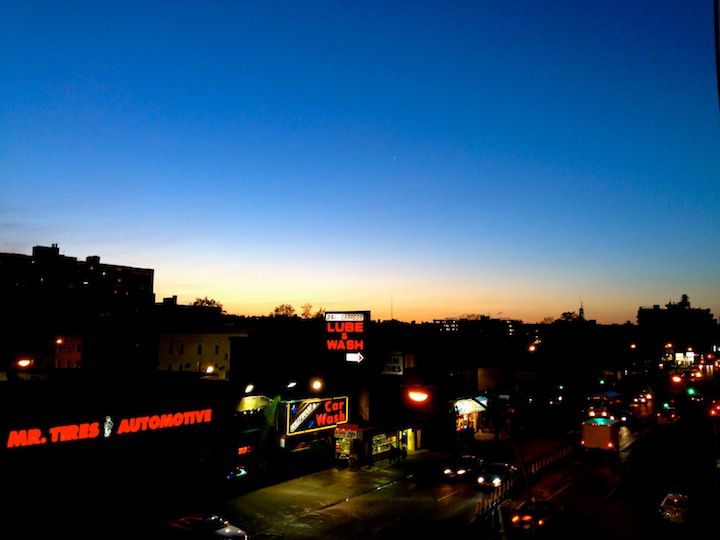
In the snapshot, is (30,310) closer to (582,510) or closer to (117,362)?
(117,362)

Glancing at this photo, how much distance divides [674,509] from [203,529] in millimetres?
22375

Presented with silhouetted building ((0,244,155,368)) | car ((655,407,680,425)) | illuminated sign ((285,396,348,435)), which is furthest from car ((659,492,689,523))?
car ((655,407,680,425))

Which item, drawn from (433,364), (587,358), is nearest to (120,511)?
(433,364)

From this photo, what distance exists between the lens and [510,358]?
69562 mm

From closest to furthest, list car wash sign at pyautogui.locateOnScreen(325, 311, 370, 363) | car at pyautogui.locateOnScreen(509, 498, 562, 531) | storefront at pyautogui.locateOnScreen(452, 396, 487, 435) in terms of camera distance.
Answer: car at pyautogui.locateOnScreen(509, 498, 562, 531), car wash sign at pyautogui.locateOnScreen(325, 311, 370, 363), storefront at pyautogui.locateOnScreen(452, 396, 487, 435)

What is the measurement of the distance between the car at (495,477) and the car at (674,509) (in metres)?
8.55

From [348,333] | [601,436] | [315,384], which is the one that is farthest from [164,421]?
[601,436]

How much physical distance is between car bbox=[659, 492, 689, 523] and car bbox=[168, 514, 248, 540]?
20222mm

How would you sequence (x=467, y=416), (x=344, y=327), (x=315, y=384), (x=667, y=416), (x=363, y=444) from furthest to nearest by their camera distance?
(x=667, y=416) < (x=467, y=416) < (x=344, y=327) < (x=363, y=444) < (x=315, y=384)

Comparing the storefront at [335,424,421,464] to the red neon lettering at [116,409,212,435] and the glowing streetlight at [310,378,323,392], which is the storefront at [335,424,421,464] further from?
the red neon lettering at [116,409,212,435]

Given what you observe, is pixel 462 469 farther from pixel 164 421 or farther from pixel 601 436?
pixel 164 421

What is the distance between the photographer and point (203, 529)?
903 inches

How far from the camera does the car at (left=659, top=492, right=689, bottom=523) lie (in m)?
25.0

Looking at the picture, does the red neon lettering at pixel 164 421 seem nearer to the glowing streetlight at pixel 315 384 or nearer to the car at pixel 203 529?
the car at pixel 203 529
